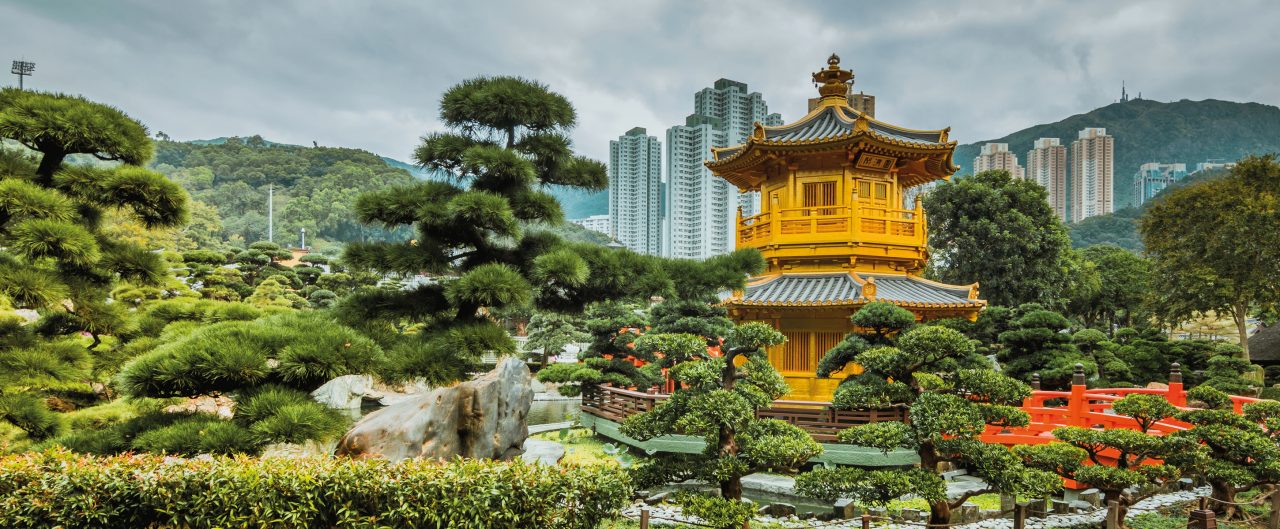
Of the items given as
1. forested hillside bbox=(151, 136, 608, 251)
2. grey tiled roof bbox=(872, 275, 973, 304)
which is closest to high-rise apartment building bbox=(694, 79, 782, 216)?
forested hillside bbox=(151, 136, 608, 251)

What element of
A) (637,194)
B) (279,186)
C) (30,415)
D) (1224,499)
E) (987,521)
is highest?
(279,186)

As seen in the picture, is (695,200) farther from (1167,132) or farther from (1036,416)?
(1167,132)

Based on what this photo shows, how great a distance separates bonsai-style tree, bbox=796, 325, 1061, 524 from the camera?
6176 mm

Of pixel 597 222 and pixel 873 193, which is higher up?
pixel 597 222

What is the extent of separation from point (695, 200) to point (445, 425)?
5362 cm

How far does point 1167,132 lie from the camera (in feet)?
424

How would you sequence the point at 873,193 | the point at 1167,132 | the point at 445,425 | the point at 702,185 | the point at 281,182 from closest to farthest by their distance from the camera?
the point at 445,425
the point at 873,193
the point at 702,185
the point at 281,182
the point at 1167,132

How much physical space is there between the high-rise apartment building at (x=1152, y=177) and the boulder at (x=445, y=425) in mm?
125081

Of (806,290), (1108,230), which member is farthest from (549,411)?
(1108,230)

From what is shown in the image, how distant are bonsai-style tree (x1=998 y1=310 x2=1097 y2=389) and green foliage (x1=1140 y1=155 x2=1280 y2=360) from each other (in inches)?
246

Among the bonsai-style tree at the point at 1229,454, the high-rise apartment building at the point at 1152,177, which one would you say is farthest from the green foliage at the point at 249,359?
the high-rise apartment building at the point at 1152,177

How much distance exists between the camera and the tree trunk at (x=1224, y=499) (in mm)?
7520

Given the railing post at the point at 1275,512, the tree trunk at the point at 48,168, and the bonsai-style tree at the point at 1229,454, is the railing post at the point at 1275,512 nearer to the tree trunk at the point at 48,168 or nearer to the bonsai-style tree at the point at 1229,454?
the bonsai-style tree at the point at 1229,454

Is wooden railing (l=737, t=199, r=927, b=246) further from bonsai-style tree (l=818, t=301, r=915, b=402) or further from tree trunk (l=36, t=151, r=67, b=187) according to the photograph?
tree trunk (l=36, t=151, r=67, b=187)
